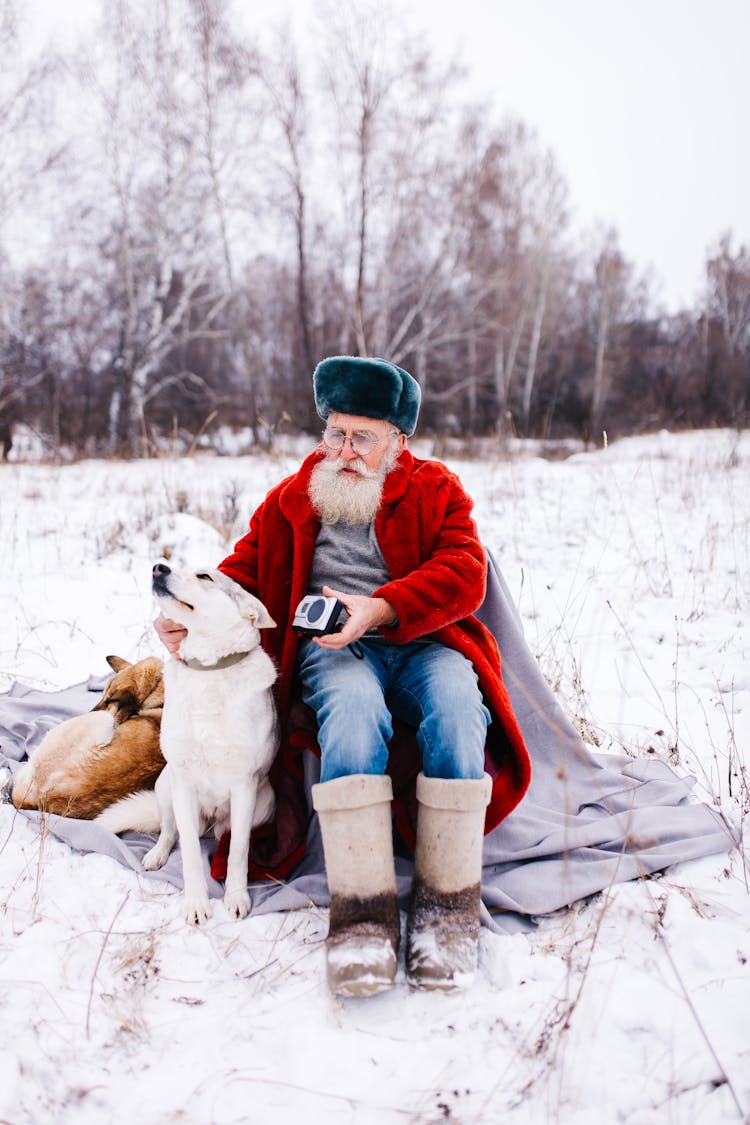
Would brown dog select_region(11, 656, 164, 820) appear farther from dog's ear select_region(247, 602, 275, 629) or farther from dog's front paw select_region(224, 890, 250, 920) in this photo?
dog's ear select_region(247, 602, 275, 629)

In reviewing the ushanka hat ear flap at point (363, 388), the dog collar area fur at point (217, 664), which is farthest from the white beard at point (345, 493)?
the dog collar area fur at point (217, 664)

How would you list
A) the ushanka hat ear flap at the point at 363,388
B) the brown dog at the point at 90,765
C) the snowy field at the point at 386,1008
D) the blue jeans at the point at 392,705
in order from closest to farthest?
the snowy field at the point at 386,1008, the blue jeans at the point at 392,705, the ushanka hat ear flap at the point at 363,388, the brown dog at the point at 90,765

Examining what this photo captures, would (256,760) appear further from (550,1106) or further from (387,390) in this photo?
(387,390)

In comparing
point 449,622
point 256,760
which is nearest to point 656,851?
point 449,622

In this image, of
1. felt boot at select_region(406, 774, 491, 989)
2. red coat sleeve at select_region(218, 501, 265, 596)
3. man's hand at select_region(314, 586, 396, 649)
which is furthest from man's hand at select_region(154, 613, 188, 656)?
felt boot at select_region(406, 774, 491, 989)

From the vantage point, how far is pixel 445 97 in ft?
40.9

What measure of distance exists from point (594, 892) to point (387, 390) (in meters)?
1.83

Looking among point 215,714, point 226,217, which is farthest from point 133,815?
point 226,217

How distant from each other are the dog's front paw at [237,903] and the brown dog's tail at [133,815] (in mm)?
539

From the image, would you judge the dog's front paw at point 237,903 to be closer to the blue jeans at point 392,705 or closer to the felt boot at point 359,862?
the felt boot at point 359,862

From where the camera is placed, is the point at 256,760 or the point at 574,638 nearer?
the point at 256,760

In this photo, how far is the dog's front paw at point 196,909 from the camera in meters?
2.07

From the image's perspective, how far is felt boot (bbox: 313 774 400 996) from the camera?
5.85 ft

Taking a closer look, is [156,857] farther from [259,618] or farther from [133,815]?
[259,618]
